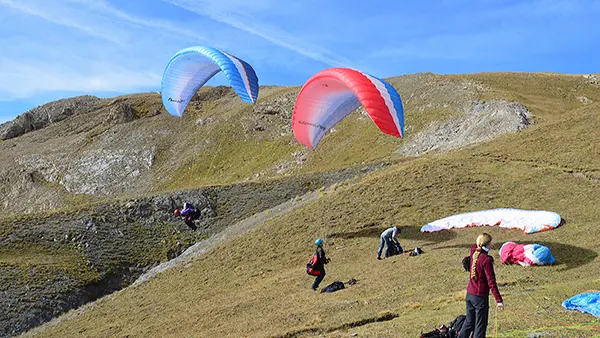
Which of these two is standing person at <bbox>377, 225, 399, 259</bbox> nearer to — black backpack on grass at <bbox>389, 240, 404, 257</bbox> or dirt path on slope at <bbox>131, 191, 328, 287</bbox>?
black backpack on grass at <bbox>389, 240, 404, 257</bbox>

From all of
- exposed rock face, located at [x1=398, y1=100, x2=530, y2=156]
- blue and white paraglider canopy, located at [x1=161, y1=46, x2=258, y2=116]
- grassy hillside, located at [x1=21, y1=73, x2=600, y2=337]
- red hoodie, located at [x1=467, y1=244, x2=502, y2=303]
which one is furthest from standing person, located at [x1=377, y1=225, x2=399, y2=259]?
exposed rock face, located at [x1=398, y1=100, x2=530, y2=156]

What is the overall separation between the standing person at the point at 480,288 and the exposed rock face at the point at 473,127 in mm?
35457

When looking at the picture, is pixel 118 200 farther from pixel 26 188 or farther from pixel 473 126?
pixel 26 188

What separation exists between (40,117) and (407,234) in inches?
3608

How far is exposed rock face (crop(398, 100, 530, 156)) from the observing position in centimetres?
4469

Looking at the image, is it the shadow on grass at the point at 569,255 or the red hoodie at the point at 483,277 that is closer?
the red hoodie at the point at 483,277

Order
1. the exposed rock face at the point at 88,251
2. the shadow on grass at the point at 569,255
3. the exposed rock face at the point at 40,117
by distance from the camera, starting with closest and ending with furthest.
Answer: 1. the shadow on grass at the point at 569,255
2. the exposed rock face at the point at 88,251
3. the exposed rock face at the point at 40,117

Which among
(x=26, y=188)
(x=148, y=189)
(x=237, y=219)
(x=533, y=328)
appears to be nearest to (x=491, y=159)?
(x=237, y=219)

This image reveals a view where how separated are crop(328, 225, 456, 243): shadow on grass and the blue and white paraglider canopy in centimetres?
750

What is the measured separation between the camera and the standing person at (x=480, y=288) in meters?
8.12

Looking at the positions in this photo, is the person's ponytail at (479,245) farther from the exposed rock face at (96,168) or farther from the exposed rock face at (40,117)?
the exposed rock face at (40,117)

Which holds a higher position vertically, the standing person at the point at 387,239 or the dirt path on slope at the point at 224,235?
the dirt path on slope at the point at 224,235

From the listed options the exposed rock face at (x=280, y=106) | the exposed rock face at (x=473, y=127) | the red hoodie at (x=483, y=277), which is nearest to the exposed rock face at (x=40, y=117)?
the exposed rock face at (x=280, y=106)

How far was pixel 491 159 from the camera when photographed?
1212 inches
